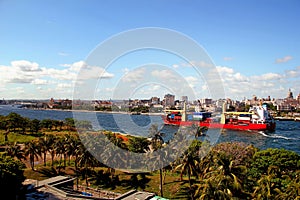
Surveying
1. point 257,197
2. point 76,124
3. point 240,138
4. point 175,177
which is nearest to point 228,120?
point 240,138

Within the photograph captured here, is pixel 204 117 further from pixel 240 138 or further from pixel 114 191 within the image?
pixel 114 191

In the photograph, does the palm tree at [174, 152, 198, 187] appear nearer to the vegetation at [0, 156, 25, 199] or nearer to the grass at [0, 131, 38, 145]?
the vegetation at [0, 156, 25, 199]

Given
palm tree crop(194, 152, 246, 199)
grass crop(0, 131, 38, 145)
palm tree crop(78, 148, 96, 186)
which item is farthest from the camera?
grass crop(0, 131, 38, 145)

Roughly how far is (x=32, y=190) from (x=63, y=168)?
40.0ft

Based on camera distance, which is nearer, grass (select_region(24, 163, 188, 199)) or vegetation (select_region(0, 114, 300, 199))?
vegetation (select_region(0, 114, 300, 199))

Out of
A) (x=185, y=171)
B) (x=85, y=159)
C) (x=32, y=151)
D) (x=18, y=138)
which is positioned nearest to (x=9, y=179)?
(x=85, y=159)

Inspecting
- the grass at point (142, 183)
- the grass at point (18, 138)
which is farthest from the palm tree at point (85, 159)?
the grass at point (18, 138)

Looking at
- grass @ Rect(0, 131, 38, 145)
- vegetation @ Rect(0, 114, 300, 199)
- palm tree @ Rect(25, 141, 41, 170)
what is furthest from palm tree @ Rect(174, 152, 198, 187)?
grass @ Rect(0, 131, 38, 145)

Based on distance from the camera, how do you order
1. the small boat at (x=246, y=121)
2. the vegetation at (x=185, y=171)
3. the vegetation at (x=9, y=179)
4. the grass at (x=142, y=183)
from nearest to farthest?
the vegetation at (x=9, y=179)
the vegetation at (x=185, y=171)
the grass at (x=142, y=183)
the small boat at (x=246, y=121)

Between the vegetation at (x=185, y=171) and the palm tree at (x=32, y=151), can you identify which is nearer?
the vegetation at (x=185, y=171)

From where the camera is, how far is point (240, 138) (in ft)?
236

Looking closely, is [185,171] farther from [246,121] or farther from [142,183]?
[246,121]

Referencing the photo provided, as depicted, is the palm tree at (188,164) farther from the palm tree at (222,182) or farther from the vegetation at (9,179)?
the vegetation at (9,179)

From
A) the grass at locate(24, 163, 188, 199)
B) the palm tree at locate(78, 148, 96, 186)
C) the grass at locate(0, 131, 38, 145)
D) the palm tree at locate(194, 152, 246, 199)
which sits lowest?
the grass at locate(24, 163, 188, 199)
